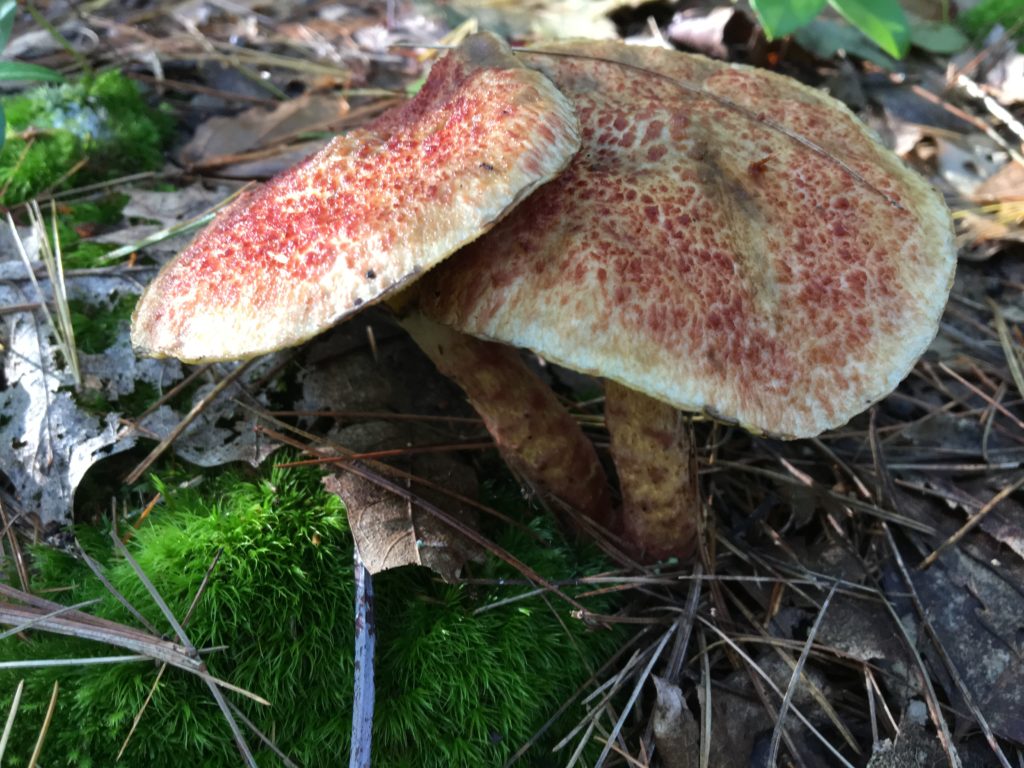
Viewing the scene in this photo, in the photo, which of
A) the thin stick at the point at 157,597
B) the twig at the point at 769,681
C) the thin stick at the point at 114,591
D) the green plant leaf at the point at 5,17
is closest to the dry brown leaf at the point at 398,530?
the thin stick at the point at 157,597

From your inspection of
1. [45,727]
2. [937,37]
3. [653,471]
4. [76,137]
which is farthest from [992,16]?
[45,727]

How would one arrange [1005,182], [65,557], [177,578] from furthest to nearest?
1. [1005,182]
2. [65,557]
3. [177,578]

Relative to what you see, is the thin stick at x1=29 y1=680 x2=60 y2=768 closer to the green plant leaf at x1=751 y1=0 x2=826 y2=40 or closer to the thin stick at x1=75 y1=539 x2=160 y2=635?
the thin stick at x1=75 y1=539 x2=160 y2=635

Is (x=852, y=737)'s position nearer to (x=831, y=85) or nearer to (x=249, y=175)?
(x=249, y=175)

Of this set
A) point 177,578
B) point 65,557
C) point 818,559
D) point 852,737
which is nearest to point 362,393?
point 177,578

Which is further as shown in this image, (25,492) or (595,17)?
(595,17)

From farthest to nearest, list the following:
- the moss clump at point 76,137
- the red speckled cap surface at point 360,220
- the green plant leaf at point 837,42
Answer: the green plant leaf at point 837,42, the moss clump at point 76,137, the red speckled cap surface at point 360,220

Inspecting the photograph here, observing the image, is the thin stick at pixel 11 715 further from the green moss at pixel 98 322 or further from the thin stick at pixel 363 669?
the green moss at pixel 98 322
